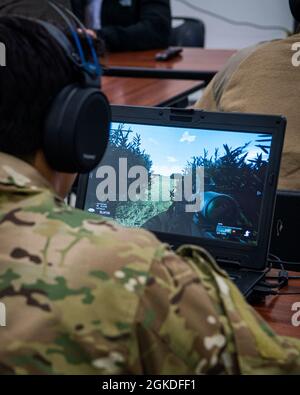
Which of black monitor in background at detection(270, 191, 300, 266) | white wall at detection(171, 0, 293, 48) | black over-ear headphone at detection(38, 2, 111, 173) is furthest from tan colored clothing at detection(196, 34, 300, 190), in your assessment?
white wall at detection(171, 0, 293, 48)

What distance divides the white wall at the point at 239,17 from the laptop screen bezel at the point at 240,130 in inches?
168

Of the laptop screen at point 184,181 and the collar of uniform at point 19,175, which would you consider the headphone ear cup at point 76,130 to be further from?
the laptop screen at point 184,181

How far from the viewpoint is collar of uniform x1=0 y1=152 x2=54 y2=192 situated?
0.85 m

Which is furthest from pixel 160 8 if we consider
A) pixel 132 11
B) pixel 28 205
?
pixel 28 205

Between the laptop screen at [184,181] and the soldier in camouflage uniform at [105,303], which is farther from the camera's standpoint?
the laptop screen at [184,181]

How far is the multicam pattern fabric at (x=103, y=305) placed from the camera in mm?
789

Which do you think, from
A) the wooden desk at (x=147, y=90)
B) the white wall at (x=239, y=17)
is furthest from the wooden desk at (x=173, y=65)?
the white wall at (x=239, y=17)

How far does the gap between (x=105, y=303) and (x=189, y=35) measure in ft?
12.7

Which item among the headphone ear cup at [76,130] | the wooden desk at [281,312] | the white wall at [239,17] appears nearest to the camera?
the headphone ear cup at [76,130]

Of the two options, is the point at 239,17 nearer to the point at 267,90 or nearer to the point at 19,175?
the point at 267,90

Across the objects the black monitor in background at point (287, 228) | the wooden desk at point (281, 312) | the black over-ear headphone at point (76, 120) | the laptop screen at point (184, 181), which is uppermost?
the black over-ear headphone at point (76, 120)

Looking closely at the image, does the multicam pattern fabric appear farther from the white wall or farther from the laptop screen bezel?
the white wall

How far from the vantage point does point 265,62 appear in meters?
1.84

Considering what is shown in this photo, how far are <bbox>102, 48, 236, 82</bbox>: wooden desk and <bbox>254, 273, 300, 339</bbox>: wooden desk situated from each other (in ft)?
6.56
